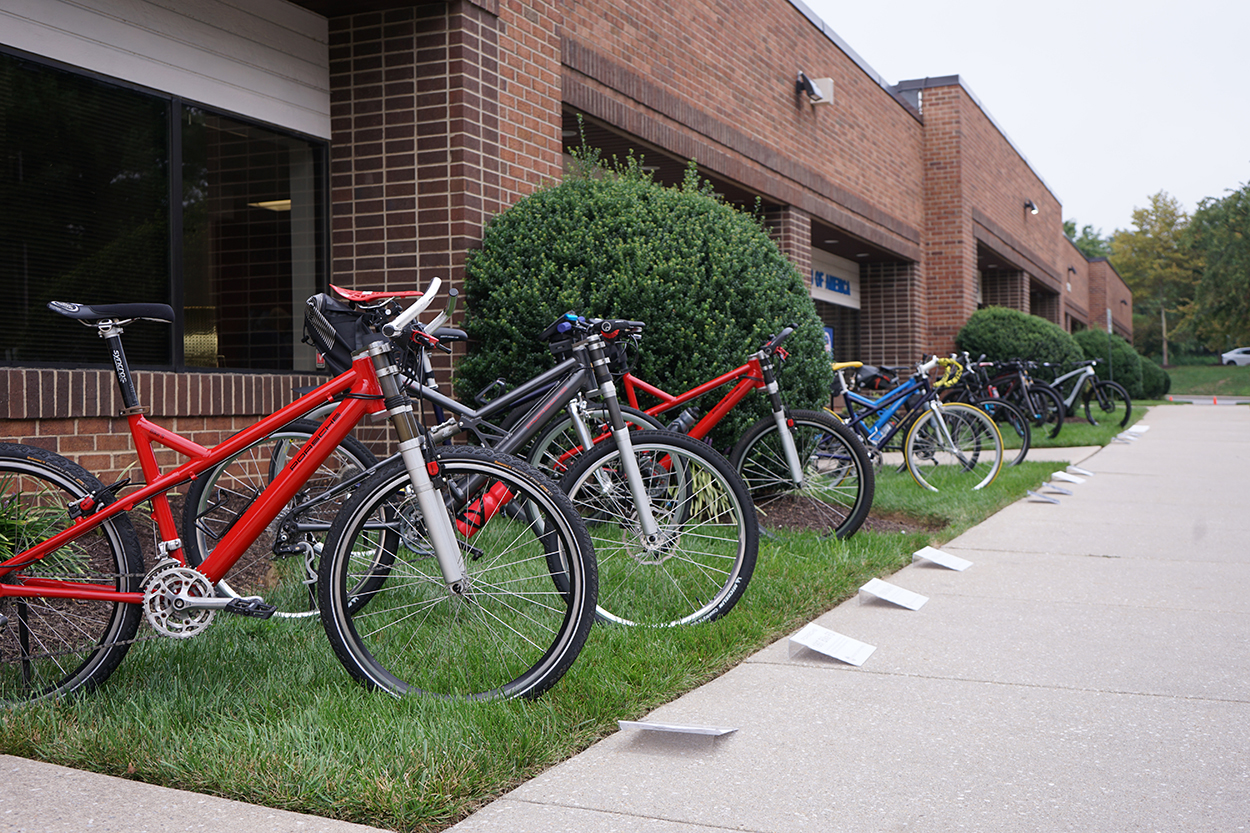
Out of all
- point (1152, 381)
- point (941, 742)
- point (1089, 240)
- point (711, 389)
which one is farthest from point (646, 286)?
point (1089, 240)

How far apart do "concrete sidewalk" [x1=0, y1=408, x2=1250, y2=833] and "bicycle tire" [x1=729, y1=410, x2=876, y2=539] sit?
0.88 meters

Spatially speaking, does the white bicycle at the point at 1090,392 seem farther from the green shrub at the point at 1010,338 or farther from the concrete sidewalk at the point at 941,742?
the concrete sidewalk at the point at 941,742

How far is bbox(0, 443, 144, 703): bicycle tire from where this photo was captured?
3.31 metres

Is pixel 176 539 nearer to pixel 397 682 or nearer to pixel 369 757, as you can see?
pixel 397 682

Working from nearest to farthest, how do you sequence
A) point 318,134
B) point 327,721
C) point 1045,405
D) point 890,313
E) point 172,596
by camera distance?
point 327,721 < point 172,596 < point 318,134 < point 1045,405 < point 890,313

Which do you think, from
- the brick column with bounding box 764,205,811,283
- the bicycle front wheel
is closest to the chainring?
the bicycle front wheel

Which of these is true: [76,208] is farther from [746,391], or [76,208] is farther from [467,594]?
[467,594]

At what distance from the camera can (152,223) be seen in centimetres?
623

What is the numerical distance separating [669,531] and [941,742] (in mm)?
1493

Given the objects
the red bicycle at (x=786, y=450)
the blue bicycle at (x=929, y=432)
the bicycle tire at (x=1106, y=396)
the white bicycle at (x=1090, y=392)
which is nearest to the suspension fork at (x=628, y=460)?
Answer: the red bicycle at (x=786, y=450)

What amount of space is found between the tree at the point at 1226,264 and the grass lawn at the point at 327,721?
4666cm

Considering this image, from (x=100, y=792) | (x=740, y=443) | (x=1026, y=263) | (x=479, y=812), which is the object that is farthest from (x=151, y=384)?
(x=1026, y=263)

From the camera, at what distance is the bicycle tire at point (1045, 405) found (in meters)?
14.8

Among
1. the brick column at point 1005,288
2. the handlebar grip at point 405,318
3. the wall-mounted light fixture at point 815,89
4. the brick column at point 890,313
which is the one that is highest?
the wall-mounted light fixture at point 815,89
